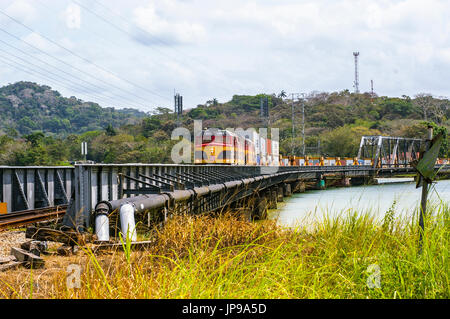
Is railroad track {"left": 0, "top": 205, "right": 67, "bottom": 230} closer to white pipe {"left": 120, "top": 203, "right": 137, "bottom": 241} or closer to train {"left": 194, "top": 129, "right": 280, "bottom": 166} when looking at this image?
white pipe {"left": 120, "top": 203, "right": 137, "bottom": 241}

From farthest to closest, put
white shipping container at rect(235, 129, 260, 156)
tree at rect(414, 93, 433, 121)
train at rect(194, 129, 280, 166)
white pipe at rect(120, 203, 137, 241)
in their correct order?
tree at rect(414, 93, 433, 121)
white shipping container at rect(235, 129, 260, 156)
train at rect(194, 129, 280, 166)
white pipe at rect(120, 203, 137, 241)

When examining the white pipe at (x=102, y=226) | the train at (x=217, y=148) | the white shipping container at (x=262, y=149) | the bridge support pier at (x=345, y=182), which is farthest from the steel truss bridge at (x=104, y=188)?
the bridge support pier at (x=345, y=182)

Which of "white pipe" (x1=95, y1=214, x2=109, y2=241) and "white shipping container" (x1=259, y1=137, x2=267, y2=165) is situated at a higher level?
"white shipping container" (x1=259, y1=137, x2=267, y2=165)

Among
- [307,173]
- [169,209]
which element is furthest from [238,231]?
[307,173]

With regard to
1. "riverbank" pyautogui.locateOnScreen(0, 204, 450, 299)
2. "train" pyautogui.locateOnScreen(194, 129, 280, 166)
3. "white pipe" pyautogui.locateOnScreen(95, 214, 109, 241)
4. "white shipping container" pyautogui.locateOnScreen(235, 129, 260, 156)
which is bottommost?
"riverbank" pyautogui.locateOnScreen(0, 204, 450, 299)

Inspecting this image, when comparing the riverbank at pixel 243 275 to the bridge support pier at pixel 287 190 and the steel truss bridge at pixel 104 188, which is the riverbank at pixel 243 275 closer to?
the steel truss bridge at pixel 104 188

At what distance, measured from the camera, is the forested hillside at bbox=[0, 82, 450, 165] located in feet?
241

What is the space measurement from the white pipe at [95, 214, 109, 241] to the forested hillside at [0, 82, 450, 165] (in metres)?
37.2

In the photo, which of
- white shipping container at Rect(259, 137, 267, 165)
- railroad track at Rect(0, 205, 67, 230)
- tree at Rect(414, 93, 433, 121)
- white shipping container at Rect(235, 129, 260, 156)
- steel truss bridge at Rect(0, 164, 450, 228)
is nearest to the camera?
steel truss bridge at Rect(0, 164, 450, 228)

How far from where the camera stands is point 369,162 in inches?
3199

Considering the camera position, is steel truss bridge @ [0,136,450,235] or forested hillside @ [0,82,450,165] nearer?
steel truss bridge @ [0,136,450,235]

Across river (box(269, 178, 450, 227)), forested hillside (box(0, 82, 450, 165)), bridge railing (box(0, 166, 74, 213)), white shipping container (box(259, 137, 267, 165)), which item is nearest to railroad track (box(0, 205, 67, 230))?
bridge railing (box(0, 166, 74, 213))

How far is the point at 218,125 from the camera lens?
127062mm
